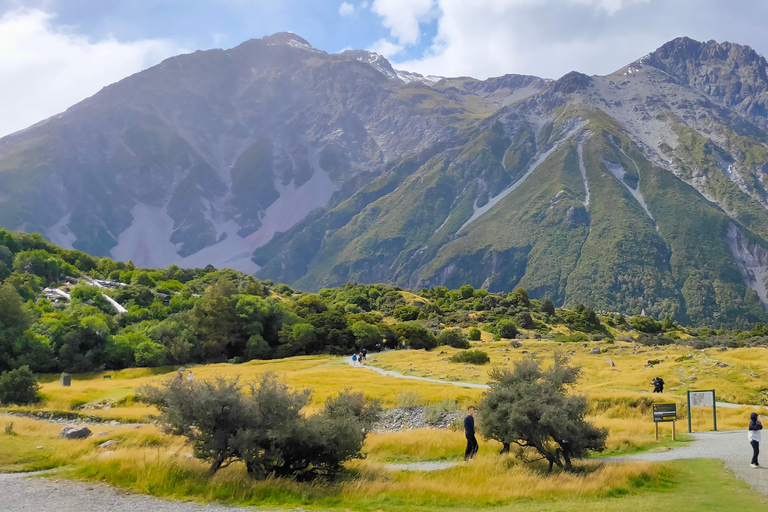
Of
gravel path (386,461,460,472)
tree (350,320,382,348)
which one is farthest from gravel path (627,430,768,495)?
tree (350,320,382,348)

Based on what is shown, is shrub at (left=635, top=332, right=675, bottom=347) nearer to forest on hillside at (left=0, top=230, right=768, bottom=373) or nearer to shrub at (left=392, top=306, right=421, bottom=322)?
forest on hillside at (left=0, top=230, right=768, bottom=373)

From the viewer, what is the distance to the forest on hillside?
5603 cm

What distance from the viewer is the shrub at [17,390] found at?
30594 millimetres

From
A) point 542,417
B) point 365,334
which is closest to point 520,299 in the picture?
point 365,334

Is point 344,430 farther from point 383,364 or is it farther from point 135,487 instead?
point 383,364

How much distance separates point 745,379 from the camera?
1329 inches

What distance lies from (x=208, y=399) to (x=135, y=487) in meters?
2.60

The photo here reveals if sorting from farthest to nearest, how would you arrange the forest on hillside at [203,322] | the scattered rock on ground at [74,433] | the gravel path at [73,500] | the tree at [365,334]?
the tree at [365,334], the forest on hillside at [203,322], the scattered rock on ground at [74,433], the gravel path at [73,500]

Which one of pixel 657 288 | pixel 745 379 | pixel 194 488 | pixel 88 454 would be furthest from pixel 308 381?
pixel 657 288

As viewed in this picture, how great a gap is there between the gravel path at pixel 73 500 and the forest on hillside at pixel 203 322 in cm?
3852

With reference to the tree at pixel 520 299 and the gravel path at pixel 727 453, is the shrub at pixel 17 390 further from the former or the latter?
the tree at pixel 520 299

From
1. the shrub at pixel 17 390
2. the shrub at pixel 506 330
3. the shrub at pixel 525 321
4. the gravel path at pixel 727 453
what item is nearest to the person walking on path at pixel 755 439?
the gravel path at pixel 727 453

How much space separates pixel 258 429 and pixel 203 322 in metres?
57.0

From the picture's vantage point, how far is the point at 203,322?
68.2m
